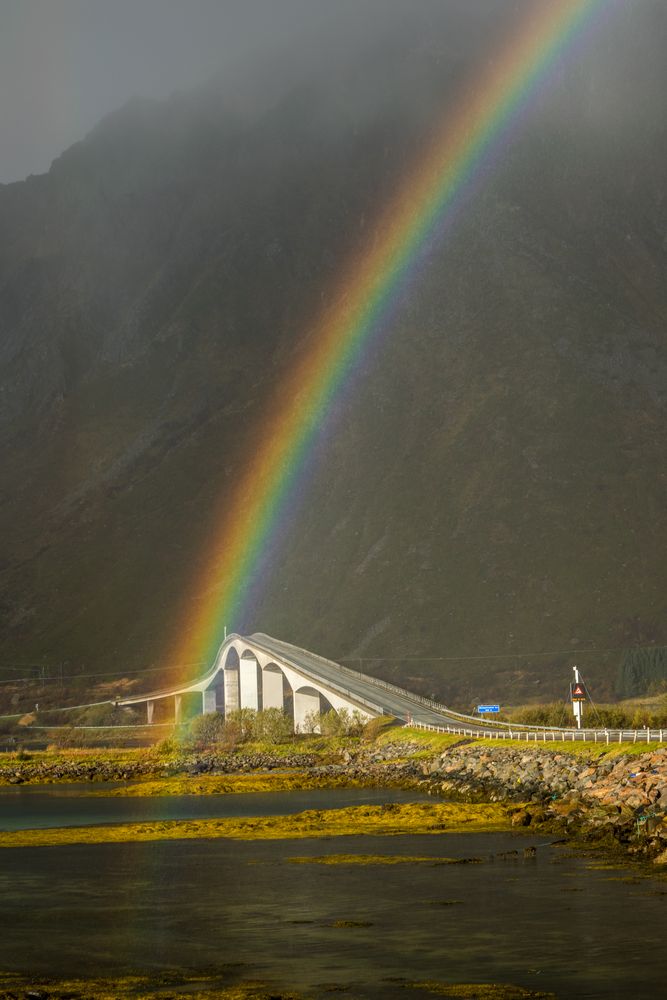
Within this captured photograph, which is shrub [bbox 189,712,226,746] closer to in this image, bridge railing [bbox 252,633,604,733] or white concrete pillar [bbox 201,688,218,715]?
bridge railing [bbox 252,633,604,733]

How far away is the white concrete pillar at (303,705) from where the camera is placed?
11519 centimetres

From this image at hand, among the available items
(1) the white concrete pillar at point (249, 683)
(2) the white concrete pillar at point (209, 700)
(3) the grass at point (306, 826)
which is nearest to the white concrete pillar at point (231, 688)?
(1) the white concrete pillar at point (249, 683)

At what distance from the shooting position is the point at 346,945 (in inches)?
1060

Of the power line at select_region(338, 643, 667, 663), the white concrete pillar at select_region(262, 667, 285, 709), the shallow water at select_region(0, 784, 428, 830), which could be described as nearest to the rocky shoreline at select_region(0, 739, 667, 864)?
the shallow water at select_region(0, 784, 428, 830)

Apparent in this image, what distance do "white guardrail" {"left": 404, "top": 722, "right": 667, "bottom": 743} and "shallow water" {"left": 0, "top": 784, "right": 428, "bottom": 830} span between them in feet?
23.8

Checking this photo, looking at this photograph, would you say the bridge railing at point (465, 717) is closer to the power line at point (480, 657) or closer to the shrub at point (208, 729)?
the shrub at point (208, 729)

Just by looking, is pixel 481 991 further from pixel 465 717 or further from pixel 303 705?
pixel 303 705

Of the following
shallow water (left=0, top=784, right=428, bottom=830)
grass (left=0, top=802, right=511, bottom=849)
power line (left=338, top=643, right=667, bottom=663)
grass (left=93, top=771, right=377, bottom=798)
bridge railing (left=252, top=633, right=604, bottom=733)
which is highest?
power line (left=338, top=643, right=667, bottom=663)

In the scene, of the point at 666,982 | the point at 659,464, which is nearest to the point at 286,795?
the point at 666,982

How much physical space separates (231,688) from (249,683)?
9.17 metres

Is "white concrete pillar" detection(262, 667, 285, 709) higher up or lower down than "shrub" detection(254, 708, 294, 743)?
higher up

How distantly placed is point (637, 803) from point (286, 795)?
99.0ft

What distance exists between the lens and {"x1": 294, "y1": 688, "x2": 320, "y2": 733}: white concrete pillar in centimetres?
11519

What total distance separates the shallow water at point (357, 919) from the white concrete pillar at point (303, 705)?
72371mm
